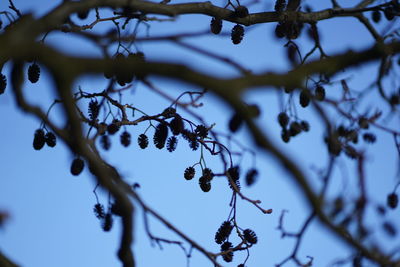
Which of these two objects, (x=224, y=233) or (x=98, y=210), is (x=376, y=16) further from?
(x=98, y=210)

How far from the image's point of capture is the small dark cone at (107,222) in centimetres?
216

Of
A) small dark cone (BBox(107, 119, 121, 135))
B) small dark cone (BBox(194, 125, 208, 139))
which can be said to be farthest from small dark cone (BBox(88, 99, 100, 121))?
small dark cone (BBox(194, 125, 208, 139))

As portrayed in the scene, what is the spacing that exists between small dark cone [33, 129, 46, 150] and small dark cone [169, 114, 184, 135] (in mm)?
690

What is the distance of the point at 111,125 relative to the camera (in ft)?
8.66

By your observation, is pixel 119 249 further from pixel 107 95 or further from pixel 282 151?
pixel 107 95

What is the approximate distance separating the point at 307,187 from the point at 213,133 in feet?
4.48

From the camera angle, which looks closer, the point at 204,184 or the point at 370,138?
the point at 204,184

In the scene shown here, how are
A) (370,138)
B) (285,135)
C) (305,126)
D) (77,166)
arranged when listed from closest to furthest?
(77,166) < (285,135) < (305,126) < (370,138)

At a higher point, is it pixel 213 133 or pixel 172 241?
pixel 213 133

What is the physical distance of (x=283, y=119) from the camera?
2.93m

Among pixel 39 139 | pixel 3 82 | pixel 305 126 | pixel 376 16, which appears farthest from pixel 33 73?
pixel 376 16

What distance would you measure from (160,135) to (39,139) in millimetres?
624

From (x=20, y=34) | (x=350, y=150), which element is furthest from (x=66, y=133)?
(x=350, y=150)

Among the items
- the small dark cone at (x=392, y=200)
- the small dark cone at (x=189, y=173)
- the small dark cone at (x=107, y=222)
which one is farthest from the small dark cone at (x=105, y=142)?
the small dark cone at (x=392, y=200)
